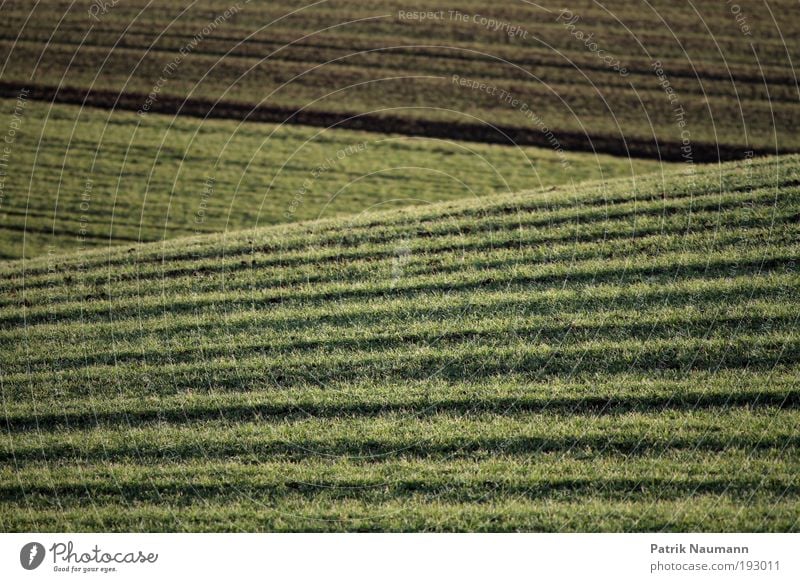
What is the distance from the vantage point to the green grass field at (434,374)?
1386 centimetres

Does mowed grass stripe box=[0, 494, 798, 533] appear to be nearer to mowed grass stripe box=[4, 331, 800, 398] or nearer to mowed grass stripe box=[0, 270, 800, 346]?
mowed grass stripe box=[4, 331, 800, 398]

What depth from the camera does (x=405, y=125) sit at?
34.4 m

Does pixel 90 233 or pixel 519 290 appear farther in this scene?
pixel 90 233

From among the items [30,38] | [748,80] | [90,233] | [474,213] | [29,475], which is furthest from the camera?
[30,38]

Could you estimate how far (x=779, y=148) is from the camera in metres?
30.6

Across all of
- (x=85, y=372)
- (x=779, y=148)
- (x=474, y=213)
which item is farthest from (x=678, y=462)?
(x=779, y=148)

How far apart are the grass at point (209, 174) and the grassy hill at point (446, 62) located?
1.36 m

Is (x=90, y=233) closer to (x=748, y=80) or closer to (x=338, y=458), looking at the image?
(x=338, y=458)

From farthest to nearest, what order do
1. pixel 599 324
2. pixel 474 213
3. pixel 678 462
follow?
1. pixel 474 213
2. pixel 599 324
3. pixel 678 462

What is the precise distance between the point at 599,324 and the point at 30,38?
29.3m

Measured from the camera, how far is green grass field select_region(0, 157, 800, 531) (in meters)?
13.9


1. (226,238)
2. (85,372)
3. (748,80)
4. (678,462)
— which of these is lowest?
(678,462)
